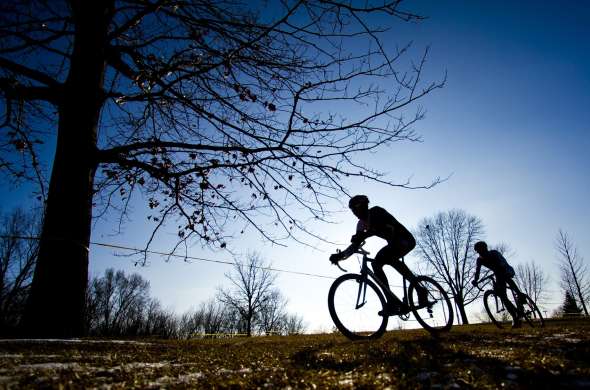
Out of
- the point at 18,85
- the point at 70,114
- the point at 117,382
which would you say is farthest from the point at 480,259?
the point at 18,85

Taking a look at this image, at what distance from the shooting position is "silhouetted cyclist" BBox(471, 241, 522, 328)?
805cm

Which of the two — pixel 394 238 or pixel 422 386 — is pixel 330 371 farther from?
pixel 394 238

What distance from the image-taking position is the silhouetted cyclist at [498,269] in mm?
8055

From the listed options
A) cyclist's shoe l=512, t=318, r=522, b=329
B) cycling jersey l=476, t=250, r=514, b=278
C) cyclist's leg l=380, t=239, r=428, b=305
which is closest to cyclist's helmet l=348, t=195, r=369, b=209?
cyclist's leg l=380, t=239, r=428, b=305

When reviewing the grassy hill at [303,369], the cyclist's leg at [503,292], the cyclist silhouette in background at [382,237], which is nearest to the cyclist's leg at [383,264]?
the cyclist silhouette in background at [382,237]

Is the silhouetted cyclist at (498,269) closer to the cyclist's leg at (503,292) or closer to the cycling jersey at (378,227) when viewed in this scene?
the cyclist's leg at (503,292)

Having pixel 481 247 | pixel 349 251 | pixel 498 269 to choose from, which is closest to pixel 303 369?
→ pixel 349 251

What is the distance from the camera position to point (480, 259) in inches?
319

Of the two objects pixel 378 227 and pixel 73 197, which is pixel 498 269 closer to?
pixel 378 227

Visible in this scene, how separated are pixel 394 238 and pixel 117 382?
394 cm

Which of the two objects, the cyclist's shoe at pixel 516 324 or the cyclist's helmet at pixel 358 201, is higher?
the cyclist's helmet at pixel 358 201

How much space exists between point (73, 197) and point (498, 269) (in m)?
9.37

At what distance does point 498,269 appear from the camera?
820 cm

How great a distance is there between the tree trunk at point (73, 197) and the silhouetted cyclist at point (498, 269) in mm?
8367
